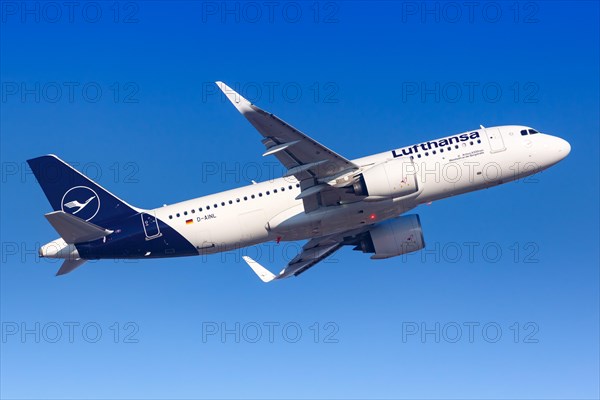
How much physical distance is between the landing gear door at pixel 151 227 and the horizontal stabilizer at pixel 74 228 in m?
2.31

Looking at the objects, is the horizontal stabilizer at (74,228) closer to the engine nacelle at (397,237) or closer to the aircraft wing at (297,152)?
the aircraft wing at (297,152)

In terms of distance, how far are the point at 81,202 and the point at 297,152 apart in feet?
51.0

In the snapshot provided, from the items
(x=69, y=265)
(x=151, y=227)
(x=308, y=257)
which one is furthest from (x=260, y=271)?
(x=69, y=265)

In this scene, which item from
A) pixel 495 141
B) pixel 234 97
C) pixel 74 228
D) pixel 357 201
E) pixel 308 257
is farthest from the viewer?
pixel 308 257

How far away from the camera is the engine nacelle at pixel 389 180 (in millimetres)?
54000

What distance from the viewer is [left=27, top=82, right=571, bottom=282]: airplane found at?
54969 millimetres

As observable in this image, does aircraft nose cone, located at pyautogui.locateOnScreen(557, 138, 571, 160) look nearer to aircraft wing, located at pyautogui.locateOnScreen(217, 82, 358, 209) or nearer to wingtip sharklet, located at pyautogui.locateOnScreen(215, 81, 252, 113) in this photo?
aircraft wing, located at pyautogui.locateOnScreen(217, 82, 358, 209)

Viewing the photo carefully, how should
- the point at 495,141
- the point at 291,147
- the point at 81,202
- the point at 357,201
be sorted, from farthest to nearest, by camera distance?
the point at 81,202 → the point at 495,141 → the point at 357,201 → the point at 291,147

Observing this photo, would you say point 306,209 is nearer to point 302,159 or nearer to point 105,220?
point 302,159

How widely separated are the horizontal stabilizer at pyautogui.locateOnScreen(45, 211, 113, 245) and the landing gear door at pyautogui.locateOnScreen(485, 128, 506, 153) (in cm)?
2534

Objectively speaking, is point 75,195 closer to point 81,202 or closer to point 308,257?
point 81,202

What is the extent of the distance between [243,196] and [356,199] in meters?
7.61

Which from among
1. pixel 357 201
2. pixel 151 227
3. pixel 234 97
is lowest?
pixel 151 227

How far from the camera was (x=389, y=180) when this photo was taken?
54.0 metres
